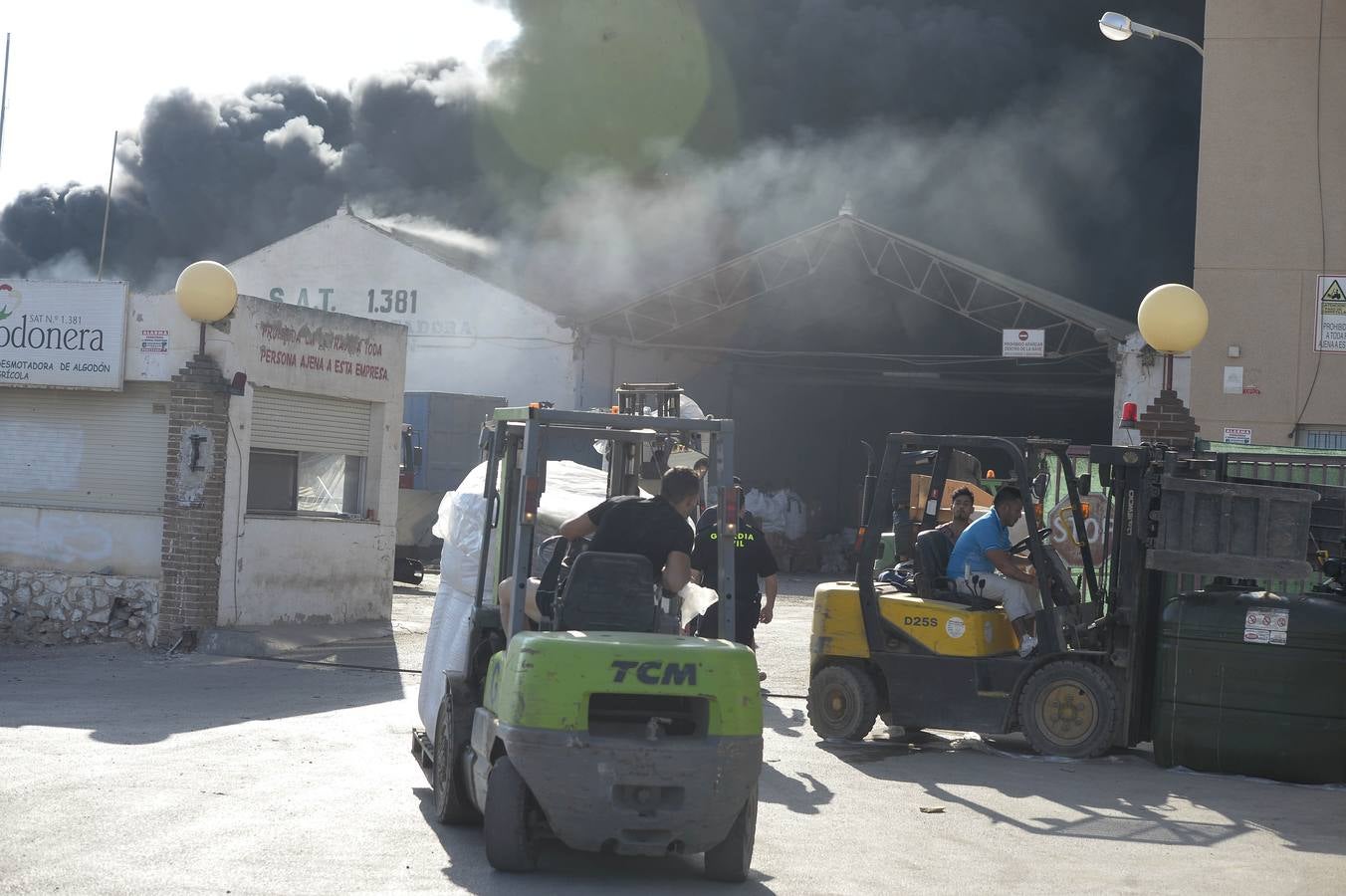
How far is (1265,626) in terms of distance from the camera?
30.2 feet

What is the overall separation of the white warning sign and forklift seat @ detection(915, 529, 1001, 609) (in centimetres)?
184

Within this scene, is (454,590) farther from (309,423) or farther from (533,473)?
(309,423)

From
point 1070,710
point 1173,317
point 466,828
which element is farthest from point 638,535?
point 1173,317

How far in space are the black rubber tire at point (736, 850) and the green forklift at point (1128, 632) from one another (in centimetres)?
395

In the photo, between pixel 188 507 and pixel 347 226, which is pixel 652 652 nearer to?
pixel 188 507

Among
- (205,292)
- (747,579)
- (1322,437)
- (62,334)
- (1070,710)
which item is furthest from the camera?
(1322,437)

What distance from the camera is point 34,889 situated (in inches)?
210

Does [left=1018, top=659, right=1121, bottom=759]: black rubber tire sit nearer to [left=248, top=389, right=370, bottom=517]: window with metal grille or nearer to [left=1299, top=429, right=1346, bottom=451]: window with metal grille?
[left=248, top=389, right=370, bottom=517]: window with metal grille

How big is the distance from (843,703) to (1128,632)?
196 centimetres

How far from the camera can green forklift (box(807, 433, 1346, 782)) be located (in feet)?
30.0

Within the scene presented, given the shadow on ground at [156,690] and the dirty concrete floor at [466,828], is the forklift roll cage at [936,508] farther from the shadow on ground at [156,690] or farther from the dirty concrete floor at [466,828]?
the shadow on ground at [156,690]

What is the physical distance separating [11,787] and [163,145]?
40.7 m

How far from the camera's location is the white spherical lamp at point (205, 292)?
13.6m

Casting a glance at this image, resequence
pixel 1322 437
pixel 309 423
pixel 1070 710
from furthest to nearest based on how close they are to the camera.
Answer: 1. pixel 1322 437
2. pixel 309 423
3. pixel 1070 710
